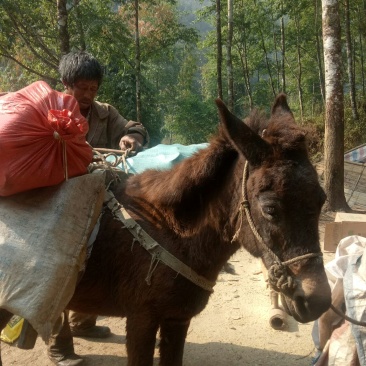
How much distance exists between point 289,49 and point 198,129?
8.92 meters

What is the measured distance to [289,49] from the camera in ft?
102

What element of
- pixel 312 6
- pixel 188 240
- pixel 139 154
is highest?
pixel 312 6

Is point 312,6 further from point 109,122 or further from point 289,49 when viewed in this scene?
point 109,122

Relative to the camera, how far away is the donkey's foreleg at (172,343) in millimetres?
2846

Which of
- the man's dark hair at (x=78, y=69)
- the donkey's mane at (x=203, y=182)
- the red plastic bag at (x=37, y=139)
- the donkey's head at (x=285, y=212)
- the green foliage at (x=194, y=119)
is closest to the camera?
the donkey's head at (x=285, y=212)

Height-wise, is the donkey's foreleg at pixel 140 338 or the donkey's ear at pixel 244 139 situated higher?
the donkey's ear at pixel 244 139

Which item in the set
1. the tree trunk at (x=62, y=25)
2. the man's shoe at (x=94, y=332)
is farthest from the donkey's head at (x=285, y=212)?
the tree trunk at (x=62, y=25)

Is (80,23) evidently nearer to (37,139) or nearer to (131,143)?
(131,143)

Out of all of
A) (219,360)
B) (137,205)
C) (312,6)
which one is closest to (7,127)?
(137,205)

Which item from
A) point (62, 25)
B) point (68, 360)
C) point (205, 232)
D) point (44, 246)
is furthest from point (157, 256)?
point (62, 25)

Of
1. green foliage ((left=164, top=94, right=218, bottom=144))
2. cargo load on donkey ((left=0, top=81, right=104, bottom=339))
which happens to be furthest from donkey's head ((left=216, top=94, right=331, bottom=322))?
green foliage ((left=164, top=94, right=218, bottom=144))

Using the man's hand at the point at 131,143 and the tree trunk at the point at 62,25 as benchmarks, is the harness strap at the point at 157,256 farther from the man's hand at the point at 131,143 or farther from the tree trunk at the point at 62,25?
the tree trunk at the point at 62,25

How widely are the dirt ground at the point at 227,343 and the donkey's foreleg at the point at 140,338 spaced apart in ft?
4.73

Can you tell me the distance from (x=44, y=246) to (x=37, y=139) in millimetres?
592
